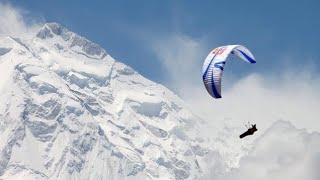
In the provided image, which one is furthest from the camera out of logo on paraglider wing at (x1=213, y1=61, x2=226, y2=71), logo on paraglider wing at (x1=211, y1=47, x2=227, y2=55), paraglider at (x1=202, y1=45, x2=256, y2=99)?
logo on paraglider wing at (x1=211, y1=47, x2=227, y2=55)

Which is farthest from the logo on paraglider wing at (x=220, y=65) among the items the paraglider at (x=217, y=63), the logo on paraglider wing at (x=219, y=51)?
the logo on paraglider wing at (x=219, y=51)

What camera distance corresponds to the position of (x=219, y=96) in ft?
359

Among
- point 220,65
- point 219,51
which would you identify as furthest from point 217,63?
point 219,51

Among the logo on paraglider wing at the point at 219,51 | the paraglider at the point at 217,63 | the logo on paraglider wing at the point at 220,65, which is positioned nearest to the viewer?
the paraglider at the point at 217,63

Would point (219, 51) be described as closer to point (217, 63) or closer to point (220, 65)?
point (217, 63)

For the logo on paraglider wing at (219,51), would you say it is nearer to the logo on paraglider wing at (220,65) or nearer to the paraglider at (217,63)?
the paraglider at (217,63)

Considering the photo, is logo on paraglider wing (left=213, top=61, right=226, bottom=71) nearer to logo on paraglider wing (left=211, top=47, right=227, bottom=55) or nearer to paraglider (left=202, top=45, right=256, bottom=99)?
paraglider (left=202, top=45, right=256, bottom=99)

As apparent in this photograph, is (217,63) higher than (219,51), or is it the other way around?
(219,51)

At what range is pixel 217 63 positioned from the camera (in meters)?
113

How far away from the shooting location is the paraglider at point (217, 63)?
359 ft

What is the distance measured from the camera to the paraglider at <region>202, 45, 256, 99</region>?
10944 centimetres

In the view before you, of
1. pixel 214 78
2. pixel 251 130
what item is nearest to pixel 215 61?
pixel 214 78

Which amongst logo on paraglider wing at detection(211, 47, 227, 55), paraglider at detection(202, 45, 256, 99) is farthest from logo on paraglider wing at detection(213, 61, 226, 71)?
logo on paraglider wing at detection(211, 47, 227, 55)

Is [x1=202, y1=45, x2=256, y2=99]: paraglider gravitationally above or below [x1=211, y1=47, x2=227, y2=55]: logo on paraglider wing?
below
